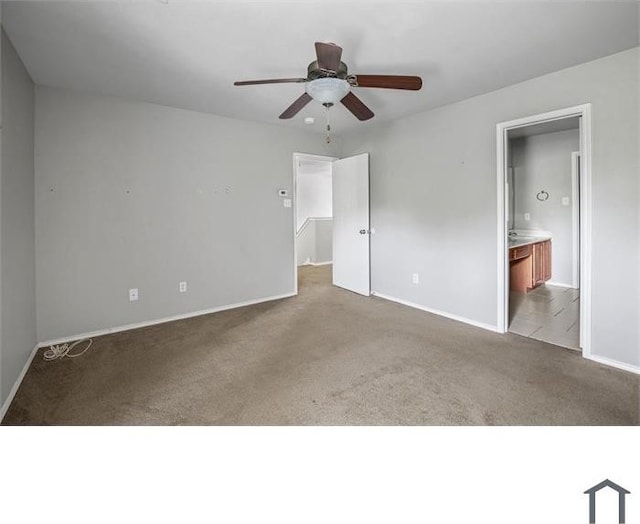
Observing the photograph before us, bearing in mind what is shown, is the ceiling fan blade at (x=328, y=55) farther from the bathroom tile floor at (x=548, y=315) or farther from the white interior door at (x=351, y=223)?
the bathroom tile floor at (x=548, y=315)

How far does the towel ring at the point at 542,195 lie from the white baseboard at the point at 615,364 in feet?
10.5

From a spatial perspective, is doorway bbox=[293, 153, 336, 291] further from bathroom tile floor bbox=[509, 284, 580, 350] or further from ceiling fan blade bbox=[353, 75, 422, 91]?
bathroom tile floor bbox=[509, 284, 580, 350]

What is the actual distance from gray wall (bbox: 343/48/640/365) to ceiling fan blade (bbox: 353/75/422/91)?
1.42m

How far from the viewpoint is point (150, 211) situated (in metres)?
3.31

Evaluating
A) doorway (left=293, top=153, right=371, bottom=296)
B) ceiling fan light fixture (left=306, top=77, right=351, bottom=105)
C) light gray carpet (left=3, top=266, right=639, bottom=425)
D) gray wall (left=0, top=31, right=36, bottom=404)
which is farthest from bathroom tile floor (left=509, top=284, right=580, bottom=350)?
gray wall (left=0, top=31, right=36, bottom=404)

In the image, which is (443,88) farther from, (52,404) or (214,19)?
(52,404)

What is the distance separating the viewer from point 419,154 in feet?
12.1

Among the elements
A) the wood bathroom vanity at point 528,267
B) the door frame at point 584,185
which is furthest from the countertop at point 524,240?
the door frame at point 584,185

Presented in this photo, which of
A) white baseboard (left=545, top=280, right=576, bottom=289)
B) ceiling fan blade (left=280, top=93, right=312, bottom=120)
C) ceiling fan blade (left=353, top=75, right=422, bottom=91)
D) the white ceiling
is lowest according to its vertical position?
white baseboard (left=545, top=280, right=576, bottom=289)

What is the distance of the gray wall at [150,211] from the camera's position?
2832 mm

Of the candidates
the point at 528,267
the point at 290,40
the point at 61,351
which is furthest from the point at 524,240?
the point at 61,351

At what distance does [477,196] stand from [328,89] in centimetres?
194

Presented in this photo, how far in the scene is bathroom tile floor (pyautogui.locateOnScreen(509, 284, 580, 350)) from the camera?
9.51ft

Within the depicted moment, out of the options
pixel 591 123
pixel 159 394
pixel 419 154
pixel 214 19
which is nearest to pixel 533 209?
pixel 419 154
